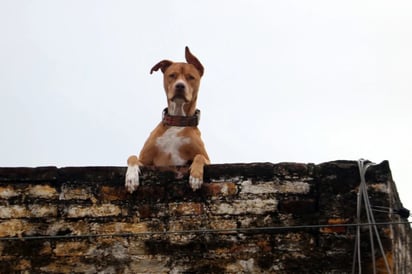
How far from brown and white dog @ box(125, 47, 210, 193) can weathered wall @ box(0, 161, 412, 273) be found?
0.79 metres

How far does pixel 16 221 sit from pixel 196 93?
6.87ft

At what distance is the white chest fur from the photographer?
5.85 metres

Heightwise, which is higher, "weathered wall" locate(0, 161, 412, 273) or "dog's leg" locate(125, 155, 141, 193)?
"dog's leg" locate(125, 155, 141, 193)

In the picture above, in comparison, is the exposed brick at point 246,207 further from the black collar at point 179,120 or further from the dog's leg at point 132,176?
the black collar at point 179,120

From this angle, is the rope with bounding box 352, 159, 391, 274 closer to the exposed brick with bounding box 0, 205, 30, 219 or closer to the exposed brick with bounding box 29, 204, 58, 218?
the exposed brick with bounding box 29, 204, 58, 218

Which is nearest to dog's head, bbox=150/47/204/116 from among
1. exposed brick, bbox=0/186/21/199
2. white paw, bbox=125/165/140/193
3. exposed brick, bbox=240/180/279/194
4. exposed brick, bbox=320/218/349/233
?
white paw, bbox=125/165/140/193

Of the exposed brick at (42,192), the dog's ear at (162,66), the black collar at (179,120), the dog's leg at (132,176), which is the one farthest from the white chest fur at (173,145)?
the exposed brick at (42,192)

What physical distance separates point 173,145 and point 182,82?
586 mm

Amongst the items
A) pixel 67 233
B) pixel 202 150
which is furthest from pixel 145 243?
pixel 202 150

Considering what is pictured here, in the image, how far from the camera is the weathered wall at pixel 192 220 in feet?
15.4

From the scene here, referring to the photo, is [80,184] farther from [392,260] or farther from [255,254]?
[392,260]

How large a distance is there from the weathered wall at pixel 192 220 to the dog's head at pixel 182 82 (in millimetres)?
1212

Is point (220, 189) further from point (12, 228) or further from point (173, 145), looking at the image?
point (12, 228)

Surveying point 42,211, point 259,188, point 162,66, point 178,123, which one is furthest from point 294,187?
point 162,66
